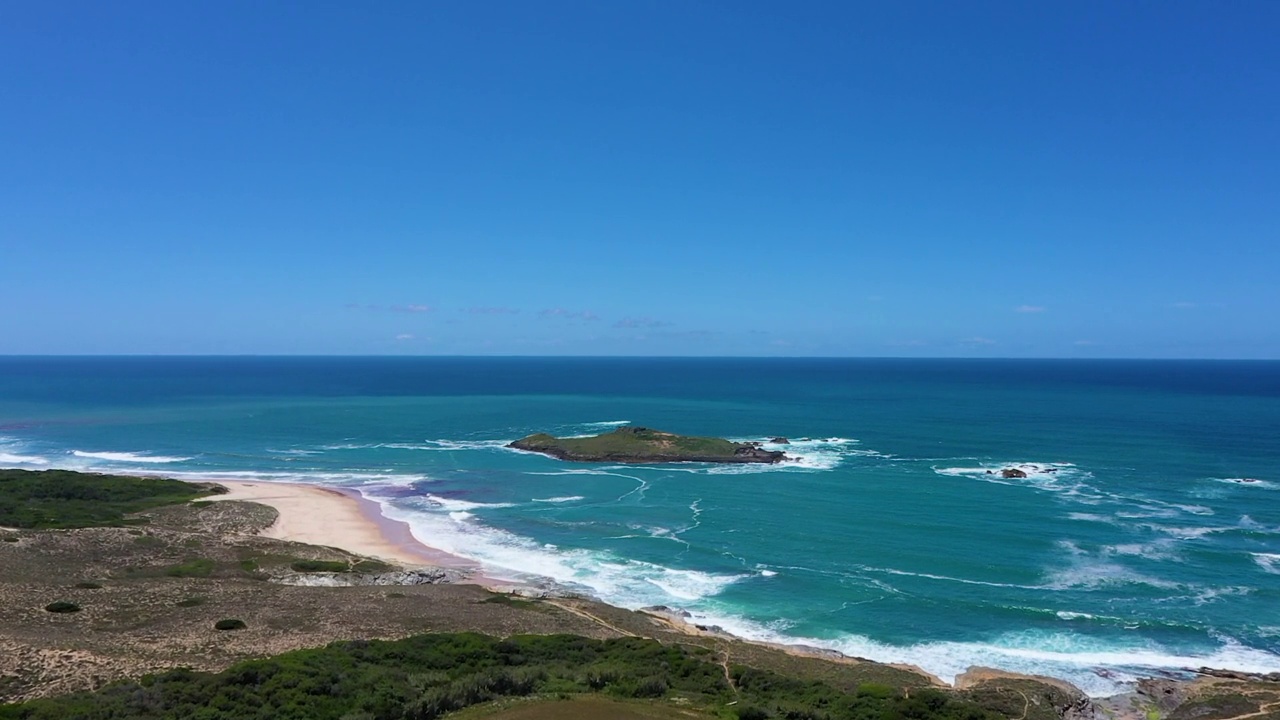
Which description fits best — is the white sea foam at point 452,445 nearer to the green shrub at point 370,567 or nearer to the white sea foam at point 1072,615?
the green shrub at point 370,567

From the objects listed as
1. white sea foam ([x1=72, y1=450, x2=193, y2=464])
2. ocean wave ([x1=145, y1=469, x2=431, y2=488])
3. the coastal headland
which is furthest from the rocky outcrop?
white sea foam ([x1=72, y1=450, x2=193, y2=464])

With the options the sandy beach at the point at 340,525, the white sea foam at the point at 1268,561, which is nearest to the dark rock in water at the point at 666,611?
the sandy beach at the point at 340,525

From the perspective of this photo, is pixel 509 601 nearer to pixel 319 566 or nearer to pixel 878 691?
pixel 319 566

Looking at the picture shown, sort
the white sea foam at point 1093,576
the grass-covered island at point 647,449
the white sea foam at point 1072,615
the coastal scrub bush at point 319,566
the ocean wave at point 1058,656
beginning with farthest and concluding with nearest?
the grass-covered island at point 647,449 → the coastal scrub bush at point 319,566 → the white sea foam at point 1093,576 → the white sea foam at point 1072,615 → the ocean wave at point 1058,656

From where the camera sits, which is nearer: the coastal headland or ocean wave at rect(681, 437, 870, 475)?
the coastal headland

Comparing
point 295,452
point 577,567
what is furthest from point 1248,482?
point 295,452

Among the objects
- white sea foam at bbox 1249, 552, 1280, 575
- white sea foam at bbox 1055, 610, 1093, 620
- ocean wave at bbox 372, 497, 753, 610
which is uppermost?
white sea foam at bbox 1249, 552, 1280, 575

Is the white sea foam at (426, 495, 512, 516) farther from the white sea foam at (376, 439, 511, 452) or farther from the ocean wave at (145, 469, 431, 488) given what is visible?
the white sea foam at (376, 439, 511, 452)
